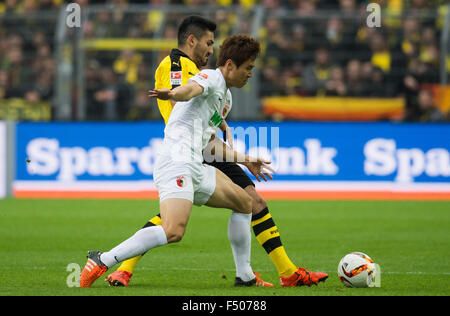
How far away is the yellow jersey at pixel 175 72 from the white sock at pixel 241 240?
133 cm

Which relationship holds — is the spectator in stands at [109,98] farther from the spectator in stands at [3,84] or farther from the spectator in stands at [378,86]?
the spectator in stands at [378,86]

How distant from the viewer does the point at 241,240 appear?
21.6ft

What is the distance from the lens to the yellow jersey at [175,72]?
738 centimetres

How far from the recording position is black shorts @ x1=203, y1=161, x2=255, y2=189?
6914 millimetres

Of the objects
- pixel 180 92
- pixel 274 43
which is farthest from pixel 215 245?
pixel 274 43

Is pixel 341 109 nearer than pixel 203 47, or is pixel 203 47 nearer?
pixel 203 47

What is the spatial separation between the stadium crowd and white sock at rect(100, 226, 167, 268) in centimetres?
1089

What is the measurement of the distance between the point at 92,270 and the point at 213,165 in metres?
1.53

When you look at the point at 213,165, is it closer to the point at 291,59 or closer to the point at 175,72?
the point at 175,72

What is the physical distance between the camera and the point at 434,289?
625 cm

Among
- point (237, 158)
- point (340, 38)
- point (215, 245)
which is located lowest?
point (215, 245)

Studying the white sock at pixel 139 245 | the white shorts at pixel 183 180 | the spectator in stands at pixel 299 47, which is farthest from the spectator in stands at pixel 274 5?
the white sock at pixel 139 245

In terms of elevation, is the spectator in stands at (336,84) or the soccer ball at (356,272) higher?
the spectator in stands at (336,84)
